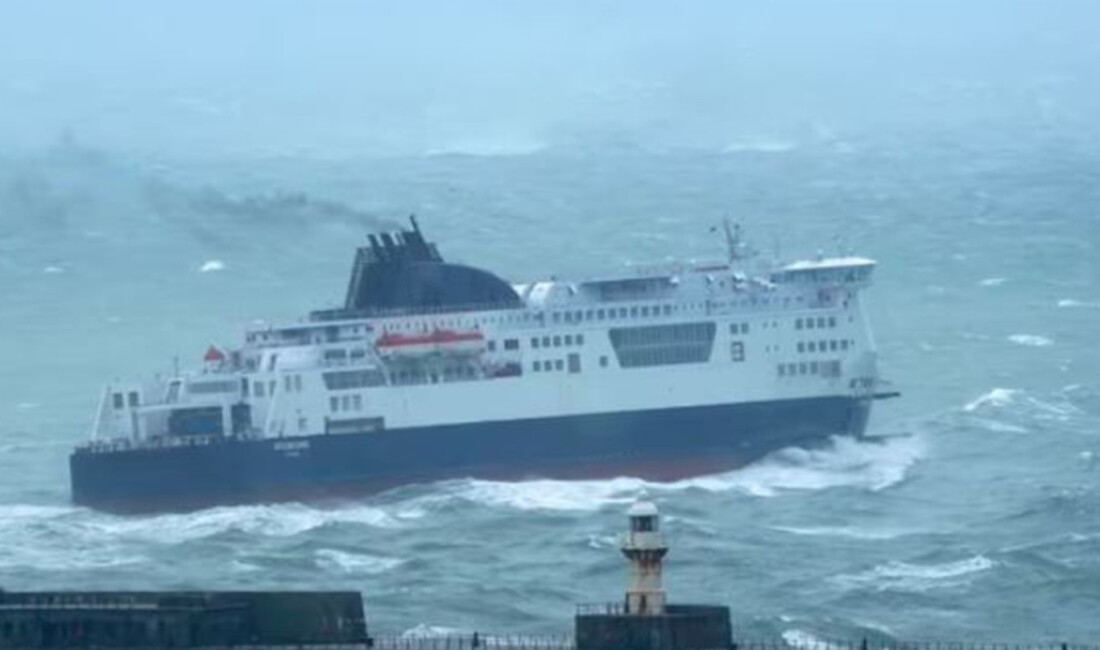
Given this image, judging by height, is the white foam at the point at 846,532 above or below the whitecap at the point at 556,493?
Answer: below

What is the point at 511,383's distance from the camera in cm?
7819

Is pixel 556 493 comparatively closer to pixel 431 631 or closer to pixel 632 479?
pixel 632 479

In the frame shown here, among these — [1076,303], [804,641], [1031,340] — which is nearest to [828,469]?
[1031,340]

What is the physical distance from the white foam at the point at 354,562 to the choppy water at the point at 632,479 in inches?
3.5

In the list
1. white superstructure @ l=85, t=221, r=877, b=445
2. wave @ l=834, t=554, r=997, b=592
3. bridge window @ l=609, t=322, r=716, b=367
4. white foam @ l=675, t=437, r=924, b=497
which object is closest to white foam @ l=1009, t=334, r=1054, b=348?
white superstructure @ l=85, t=221, r=877, b=445

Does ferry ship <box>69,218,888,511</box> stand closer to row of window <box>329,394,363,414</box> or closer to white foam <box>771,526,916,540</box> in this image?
row of window <box>329,394,363,414</box>

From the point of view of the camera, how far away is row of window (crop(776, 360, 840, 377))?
78875 mm

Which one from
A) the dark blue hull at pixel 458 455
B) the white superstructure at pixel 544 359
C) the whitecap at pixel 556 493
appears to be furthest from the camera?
the white superstructure at pixel 544 359

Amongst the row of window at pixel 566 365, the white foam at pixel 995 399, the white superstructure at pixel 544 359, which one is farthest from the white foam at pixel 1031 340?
the row of window at pixel 566 365

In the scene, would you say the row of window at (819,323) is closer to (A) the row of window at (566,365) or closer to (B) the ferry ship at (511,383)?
(B) the ferry ship at (511,383)

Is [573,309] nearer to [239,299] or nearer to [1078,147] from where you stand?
[239,299]

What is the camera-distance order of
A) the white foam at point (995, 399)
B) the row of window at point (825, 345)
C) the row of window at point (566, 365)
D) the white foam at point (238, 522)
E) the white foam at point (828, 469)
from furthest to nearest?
the white foam at point (995, 399), the row of window at point (825, 345), the row of window at point (566, 365), the white foam at point (828, 469), the white foam at point (238, 522)

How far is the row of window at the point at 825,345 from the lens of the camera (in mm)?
79000

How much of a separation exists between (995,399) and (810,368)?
591cm
